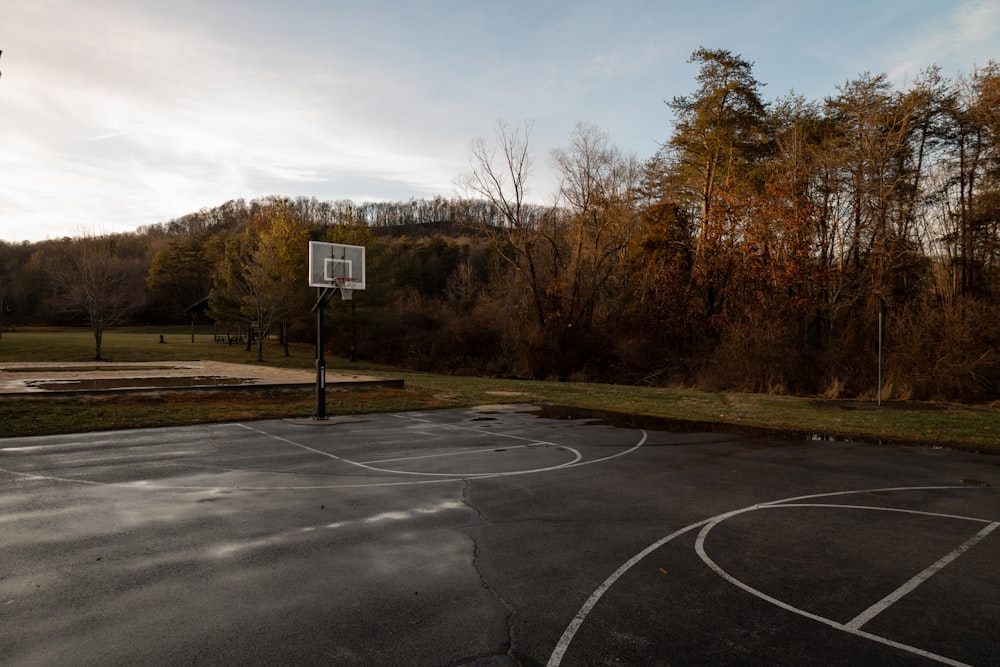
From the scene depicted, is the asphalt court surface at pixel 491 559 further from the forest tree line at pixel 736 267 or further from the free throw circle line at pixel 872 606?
the forest tree line at pixel 736 267

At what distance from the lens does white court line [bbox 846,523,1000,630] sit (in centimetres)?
494

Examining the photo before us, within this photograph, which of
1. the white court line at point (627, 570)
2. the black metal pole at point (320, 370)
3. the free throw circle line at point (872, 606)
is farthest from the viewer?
the black metal pole at point (320, 370)

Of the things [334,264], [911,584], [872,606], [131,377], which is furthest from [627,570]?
[131,377]

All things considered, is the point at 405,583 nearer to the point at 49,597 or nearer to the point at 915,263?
the point at 49,597

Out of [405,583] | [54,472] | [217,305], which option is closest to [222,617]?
[405,583]

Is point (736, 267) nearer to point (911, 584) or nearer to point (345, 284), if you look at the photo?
point (345, 284)

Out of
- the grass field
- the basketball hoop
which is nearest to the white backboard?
the basketball hoop

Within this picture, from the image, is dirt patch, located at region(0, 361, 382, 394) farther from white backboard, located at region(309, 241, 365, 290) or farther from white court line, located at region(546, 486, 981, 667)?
white court line, located at region(546, 486, 981, 667)

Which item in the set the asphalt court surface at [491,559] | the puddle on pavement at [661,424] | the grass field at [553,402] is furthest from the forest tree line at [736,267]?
the asphalt court surface at [491,559]

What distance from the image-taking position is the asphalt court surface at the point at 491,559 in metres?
4.42

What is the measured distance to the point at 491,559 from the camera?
6152 mm

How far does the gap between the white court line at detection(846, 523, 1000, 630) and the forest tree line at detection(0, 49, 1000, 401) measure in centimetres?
1802

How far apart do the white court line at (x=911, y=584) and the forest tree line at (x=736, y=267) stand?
1802 centimetres

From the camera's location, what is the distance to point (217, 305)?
148ft
